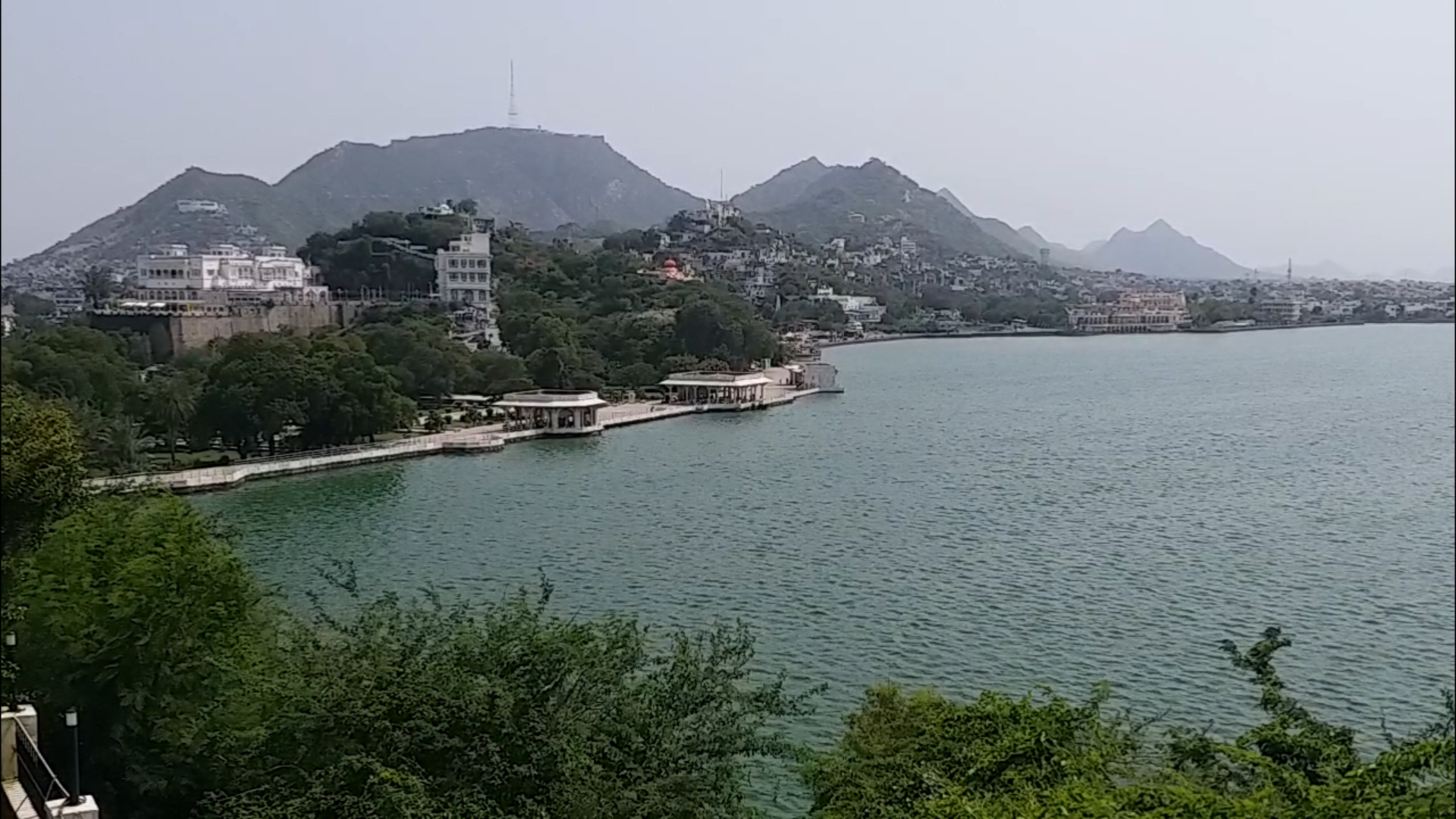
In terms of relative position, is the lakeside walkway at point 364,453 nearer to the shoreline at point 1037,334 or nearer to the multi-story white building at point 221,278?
the multi-story white building at point 221,278

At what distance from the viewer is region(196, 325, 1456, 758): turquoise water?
6.58 meters

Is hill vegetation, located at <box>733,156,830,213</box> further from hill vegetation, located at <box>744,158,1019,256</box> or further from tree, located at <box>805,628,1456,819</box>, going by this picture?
tree, located at <box>805,628,1456,819</box>

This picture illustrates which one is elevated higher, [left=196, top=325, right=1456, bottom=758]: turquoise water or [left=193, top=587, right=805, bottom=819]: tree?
[left=193, top=587, right=805, bottom=819]: tree

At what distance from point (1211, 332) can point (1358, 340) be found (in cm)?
996

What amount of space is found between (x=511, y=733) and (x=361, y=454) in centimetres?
1082

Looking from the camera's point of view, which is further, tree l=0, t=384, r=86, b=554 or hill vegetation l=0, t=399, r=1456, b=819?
tree l=0, t=384, r=86, b=554

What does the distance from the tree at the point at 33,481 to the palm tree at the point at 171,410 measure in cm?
822

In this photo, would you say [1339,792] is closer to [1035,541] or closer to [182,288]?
[1035,541]

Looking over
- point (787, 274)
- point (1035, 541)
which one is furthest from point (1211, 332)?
point (1035, 541)

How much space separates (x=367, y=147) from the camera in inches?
3162

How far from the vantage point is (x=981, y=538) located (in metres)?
9.69

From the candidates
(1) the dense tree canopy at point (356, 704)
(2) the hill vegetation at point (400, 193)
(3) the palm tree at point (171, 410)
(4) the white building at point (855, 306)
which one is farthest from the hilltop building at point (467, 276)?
(2) the hill vegetation at point (400, 193)

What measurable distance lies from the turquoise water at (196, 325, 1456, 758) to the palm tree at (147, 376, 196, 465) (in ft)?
5.97

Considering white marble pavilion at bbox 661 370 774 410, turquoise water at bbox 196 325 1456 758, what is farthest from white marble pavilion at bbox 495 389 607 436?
white marble pavilion at bbox 661 370 774 410
